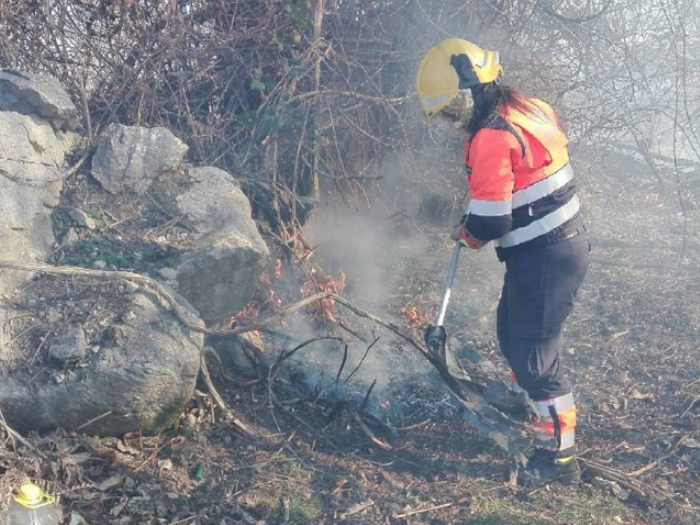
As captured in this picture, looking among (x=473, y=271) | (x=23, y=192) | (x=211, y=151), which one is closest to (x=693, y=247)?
(x=473, y=271)

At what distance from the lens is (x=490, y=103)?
373 centimetres

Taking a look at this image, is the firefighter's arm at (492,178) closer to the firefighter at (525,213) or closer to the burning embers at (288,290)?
the firefighter at (525,213)

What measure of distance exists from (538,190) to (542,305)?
0.64 m

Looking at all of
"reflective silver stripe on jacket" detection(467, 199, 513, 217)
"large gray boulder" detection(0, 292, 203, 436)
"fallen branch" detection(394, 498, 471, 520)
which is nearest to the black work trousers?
"reflective silver stripe on jacket" detection(467, 199, 513, 217)

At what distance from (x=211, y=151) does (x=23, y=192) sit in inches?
68.4

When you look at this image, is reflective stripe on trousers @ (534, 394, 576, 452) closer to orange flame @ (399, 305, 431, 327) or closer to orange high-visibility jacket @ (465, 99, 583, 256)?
orange high-visibility jacket @ (465, 99, 583, 256)

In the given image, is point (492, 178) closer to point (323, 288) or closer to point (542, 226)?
point (542, 226)

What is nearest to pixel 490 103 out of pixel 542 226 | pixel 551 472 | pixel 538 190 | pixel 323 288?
pixel 538 190

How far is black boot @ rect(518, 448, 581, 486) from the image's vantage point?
391 cm

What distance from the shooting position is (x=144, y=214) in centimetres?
476

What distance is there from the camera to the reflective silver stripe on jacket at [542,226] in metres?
3.82

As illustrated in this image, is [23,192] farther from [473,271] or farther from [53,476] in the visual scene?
[473,271]

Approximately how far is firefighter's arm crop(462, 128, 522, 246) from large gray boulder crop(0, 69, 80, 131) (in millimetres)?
2966

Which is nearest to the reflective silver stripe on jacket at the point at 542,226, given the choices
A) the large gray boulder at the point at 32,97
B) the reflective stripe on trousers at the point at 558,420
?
the reflective stripe on trousers at the point at 558,420
